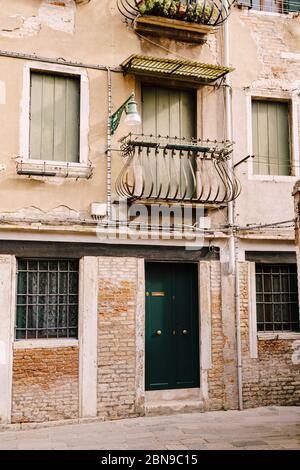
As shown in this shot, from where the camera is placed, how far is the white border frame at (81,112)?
8336 millimetres

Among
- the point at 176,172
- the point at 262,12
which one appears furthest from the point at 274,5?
the point at 176,172

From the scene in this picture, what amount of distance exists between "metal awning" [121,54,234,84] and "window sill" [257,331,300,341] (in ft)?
15.7

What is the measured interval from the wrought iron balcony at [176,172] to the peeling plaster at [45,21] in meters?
2.23

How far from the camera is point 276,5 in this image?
33.5ft

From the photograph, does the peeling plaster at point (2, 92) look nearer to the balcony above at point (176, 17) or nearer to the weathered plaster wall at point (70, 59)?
the weathered plaster wall at point (70, 59)

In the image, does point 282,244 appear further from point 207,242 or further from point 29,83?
point 29,83

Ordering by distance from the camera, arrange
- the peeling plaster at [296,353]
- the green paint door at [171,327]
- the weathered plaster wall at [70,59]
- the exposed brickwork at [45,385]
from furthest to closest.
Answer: the peeling plaster at [296,353] < the green paint door at [171,327] < the weathered plaster wall at [70,59] < the exposed brickwork at [45,385]

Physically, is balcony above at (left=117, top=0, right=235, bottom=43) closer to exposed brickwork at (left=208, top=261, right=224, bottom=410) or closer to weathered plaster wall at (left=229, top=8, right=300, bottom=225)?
weathered plaster wall at (left=229, top=8, right=300, bottom=225)

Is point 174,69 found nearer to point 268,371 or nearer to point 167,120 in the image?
point 167,120

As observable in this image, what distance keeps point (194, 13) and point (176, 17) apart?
1.14 feet

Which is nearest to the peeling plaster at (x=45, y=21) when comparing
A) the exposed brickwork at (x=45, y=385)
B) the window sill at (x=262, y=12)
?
the window sill at (x=262, y=12)

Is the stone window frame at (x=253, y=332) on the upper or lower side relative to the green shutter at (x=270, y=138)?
lower

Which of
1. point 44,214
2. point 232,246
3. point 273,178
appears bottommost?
point 232,246

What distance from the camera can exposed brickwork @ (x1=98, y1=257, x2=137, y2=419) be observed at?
8.33m
